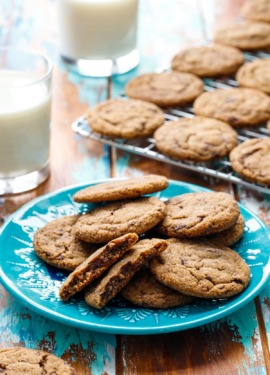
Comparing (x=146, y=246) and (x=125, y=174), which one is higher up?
(x=146, y=246)

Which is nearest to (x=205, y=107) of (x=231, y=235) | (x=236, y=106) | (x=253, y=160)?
(x=236, y=106)

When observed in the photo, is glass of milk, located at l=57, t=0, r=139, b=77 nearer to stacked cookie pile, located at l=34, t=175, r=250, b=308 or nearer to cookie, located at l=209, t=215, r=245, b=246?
stacked cookie pile, located at l=34, t=175, r=250, b=308

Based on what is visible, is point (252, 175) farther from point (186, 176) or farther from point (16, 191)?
point (16, 191)

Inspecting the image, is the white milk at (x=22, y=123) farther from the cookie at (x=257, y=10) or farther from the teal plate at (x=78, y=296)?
the cookie at (x=257, y=10)

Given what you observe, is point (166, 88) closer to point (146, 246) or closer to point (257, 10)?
point (257, 10)

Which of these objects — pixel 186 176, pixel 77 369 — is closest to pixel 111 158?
pixel 186 176

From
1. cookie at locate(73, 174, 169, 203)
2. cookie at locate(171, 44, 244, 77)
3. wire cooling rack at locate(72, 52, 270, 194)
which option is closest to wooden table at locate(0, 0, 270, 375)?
wire cooling rack at locate(72, 52, 270, 194)

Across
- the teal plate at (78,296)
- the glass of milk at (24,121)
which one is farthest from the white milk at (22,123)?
the teal plate at (78,296)
